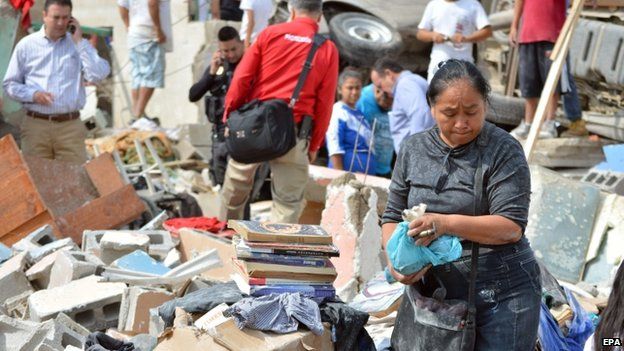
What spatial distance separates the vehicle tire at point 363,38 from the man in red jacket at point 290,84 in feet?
16.6

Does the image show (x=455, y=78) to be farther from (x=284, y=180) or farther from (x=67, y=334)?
(x=284, y=180)

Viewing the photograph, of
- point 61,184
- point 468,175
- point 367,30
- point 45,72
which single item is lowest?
point 61,184

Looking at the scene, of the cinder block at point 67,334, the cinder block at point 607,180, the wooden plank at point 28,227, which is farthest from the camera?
the cinder block at point 607,180

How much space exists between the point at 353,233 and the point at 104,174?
110 inches

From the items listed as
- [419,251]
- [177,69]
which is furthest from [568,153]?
[419,251]

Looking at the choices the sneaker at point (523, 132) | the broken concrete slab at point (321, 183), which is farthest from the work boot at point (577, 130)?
the broken concrete slab at point (321, 183)

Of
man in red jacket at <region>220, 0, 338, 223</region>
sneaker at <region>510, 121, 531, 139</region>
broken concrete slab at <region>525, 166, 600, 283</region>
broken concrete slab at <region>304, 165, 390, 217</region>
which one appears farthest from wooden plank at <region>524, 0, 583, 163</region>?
man in red jacket at <region>220, 0, 338, 223</region>

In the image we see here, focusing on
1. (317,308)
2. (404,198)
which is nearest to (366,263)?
(317,308)

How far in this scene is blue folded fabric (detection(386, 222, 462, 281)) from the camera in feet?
14.6

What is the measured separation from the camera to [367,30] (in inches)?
539

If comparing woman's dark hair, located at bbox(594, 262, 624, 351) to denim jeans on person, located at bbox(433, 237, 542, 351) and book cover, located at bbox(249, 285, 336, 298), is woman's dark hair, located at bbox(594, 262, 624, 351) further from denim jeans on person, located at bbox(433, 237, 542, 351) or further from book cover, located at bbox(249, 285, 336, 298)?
book cover, located at bbox(249, 285, 336, 298)

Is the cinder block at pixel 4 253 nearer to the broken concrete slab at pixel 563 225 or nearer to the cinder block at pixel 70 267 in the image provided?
the cinder block at pixel 70 267

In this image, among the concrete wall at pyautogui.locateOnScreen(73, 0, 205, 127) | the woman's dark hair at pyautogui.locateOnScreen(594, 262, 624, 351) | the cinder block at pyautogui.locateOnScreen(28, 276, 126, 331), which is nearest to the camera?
the woman's dark hair at pyautogui.locateOnScreen(594, 262, 624, 351)

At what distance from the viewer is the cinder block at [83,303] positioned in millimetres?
6641
